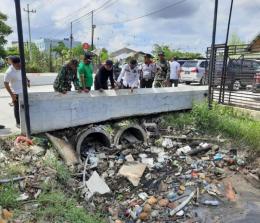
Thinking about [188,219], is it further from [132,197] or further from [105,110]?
[105,110]

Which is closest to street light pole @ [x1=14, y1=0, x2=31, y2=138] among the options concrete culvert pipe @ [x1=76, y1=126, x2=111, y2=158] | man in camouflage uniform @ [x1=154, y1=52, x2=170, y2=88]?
concrete culvert pipe @ [x1=76, y1=126, x2=111, y2=158]

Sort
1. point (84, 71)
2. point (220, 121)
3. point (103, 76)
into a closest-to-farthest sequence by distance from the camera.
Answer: point (84, 71)
point (103, 76)
point (220, 121)

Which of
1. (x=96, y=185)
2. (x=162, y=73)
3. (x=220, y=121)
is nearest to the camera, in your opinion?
(x=96, y=185)

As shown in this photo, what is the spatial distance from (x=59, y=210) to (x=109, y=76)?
4661 millimetres

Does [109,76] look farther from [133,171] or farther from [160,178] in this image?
[160,178]

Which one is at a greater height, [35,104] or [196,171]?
[35,104]

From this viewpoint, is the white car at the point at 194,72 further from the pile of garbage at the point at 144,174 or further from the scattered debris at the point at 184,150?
the scattered debris at the point at 184,150

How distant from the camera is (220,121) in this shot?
30.0 feet

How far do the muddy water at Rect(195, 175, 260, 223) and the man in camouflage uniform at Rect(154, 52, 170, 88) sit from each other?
4832mm

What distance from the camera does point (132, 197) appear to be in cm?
611

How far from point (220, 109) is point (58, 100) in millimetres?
5188

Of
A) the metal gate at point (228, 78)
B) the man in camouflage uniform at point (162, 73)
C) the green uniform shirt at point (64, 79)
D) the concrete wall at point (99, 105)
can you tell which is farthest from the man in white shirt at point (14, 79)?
the metal gate at point (228, 78)

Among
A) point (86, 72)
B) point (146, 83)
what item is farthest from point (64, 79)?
point (146, 83)

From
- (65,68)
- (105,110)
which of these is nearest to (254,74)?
→ (105,110)
